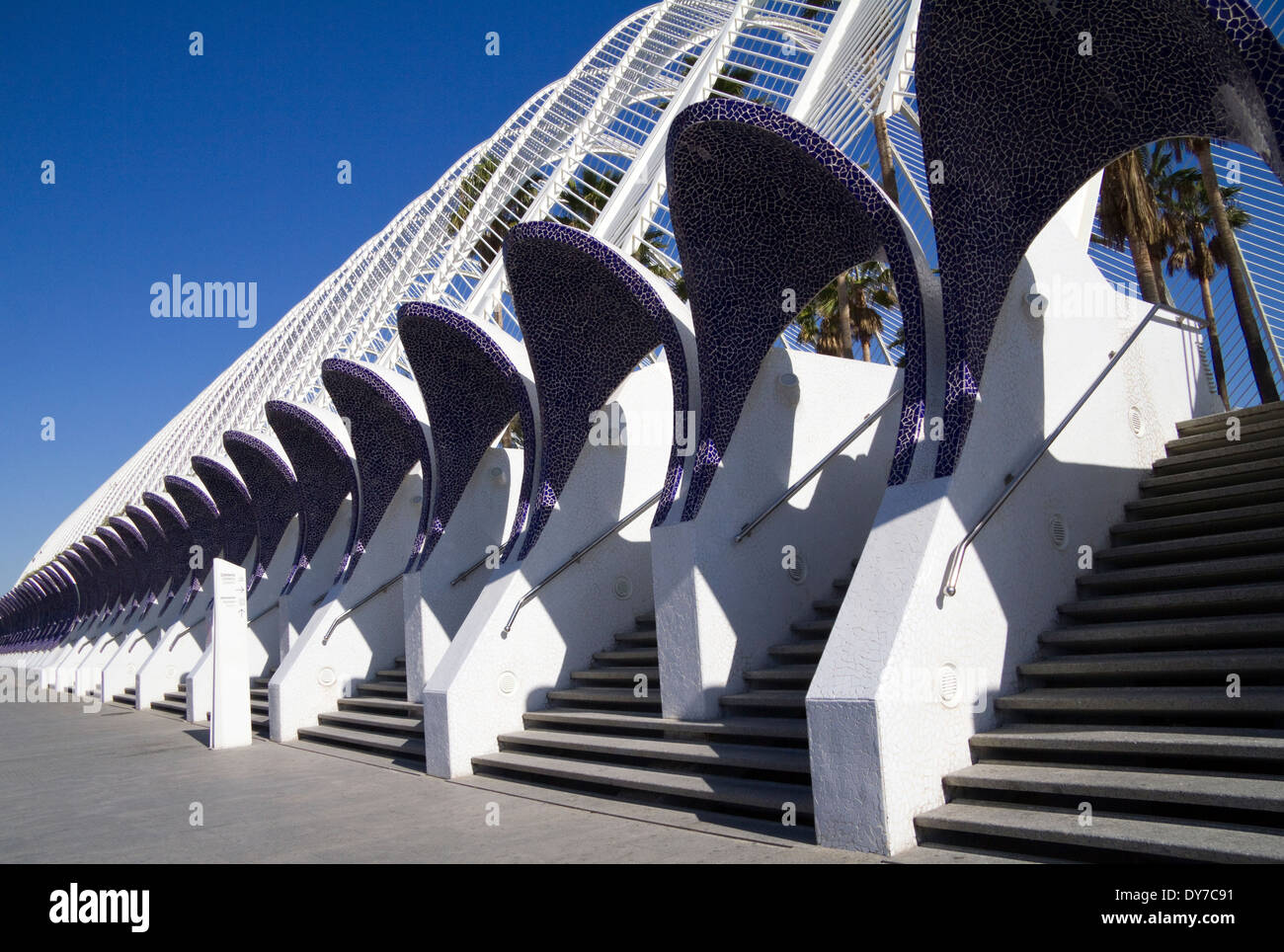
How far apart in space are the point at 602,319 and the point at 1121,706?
593cm

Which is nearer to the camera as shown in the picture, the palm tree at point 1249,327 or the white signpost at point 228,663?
the palm tree at point 1249,327

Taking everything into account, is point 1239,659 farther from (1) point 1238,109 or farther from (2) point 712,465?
(2) point 712,465

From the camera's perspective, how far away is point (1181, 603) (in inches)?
222

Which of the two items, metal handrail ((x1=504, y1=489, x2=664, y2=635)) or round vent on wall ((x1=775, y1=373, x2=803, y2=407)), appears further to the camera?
metal handrail ((x1=504, y1=489, x2=664, y2=635))

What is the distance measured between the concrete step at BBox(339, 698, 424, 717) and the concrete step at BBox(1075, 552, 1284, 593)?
23.3 ft

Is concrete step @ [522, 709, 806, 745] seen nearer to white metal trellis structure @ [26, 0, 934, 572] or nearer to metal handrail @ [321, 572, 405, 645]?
metal handrail @ [321, 572, 405, 645]

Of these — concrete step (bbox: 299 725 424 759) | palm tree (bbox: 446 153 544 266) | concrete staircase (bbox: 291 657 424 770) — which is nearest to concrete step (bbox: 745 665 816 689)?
concrete staircase (bbox: 291 657 424 770)

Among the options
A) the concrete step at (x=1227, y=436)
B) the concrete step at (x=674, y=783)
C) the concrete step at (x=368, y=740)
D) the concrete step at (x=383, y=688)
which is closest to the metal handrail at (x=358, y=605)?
the concrete step at (x=383, y=688)

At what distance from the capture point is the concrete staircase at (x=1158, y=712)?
4320 mm

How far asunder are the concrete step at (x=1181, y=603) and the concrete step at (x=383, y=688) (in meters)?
8.26

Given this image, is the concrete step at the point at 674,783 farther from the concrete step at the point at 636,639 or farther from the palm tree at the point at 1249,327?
the palm tree at the point at 1249,327

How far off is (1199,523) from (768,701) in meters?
3.08

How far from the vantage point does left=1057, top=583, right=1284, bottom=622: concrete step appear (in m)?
5.34
